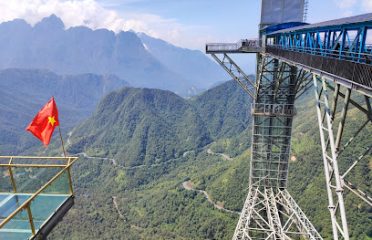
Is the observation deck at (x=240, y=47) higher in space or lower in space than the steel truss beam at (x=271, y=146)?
higher

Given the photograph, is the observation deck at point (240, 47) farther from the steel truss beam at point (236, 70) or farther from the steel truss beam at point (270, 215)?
the steel truss beam at point (270, 215)

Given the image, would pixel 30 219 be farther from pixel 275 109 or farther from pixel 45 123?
pixel 275 109

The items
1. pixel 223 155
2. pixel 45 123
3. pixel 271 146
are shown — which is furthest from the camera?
pixel 223 155

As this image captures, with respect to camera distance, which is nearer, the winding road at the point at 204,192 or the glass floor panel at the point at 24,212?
the glass floor panel at the point at 24,212

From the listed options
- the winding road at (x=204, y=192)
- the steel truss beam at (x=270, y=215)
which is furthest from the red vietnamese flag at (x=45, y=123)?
the winding road at (x=204, y=192)

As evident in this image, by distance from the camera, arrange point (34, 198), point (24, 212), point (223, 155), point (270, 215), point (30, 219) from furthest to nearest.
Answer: point (223, 155) → point (270, 215) → point (34, 198) → point (24, 212) → point (30, 219)

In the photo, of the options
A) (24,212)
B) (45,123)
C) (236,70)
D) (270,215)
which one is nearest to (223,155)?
(236,70)

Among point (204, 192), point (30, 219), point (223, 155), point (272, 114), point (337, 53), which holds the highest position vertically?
point (337, 53)

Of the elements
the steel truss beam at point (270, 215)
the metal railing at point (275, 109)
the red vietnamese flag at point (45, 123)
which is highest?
the red vietnamese flag at point (45, 123)
